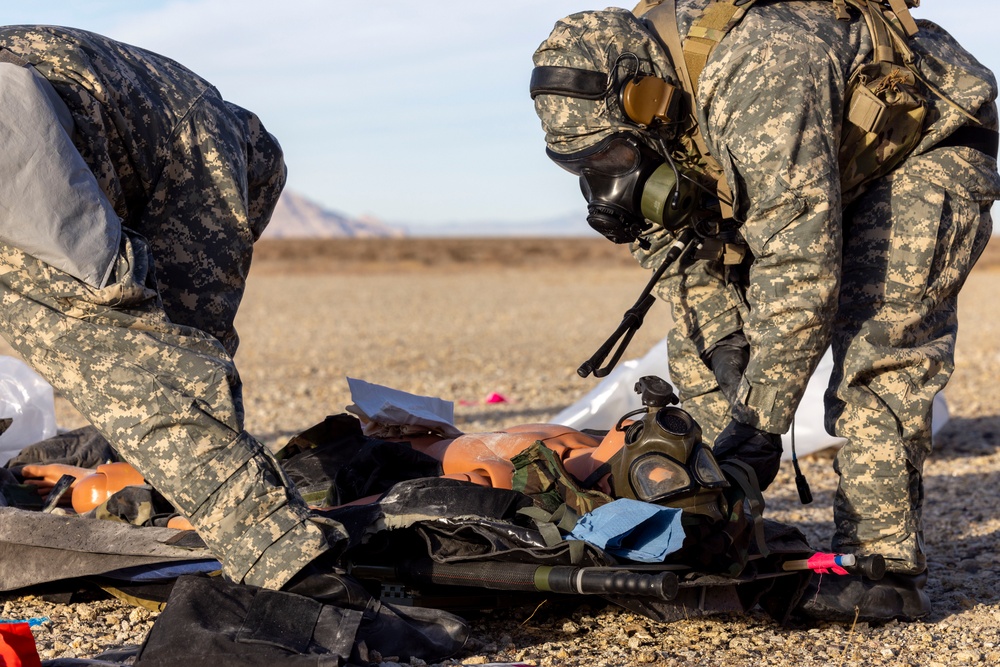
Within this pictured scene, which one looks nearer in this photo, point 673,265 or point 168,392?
point 168,392

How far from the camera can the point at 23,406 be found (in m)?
5.47

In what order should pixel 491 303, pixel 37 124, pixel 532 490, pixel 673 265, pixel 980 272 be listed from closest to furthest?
pixel 37 124
pixel 532 490
pixel 673 265
pixel 491 303
pixel 980 272

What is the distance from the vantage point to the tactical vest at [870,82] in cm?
361

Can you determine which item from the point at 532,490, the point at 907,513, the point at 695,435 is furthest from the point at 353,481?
the point at 907,513

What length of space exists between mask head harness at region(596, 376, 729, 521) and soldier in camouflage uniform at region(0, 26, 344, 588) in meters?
0.89

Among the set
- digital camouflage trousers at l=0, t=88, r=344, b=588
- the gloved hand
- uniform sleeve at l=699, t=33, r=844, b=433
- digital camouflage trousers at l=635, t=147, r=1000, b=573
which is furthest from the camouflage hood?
digital camouflage trousers at l=0, t=88, r=344, b=588

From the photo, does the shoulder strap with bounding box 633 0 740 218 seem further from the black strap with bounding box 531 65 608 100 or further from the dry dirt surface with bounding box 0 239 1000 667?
the dry dirt surface with bounding box 0 239 1000 667

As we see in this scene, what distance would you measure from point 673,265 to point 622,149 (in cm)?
79

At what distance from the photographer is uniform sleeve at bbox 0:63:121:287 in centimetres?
296

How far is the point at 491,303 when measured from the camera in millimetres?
22891

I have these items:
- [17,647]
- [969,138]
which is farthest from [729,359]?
[17,647]

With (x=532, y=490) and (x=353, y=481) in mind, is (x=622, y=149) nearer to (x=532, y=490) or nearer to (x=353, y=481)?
(x=532, y=490)

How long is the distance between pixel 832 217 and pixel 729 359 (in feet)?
2.77

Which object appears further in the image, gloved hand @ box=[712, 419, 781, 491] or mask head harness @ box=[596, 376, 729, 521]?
gloved hand @ box=[712, 419, 781, 491]
